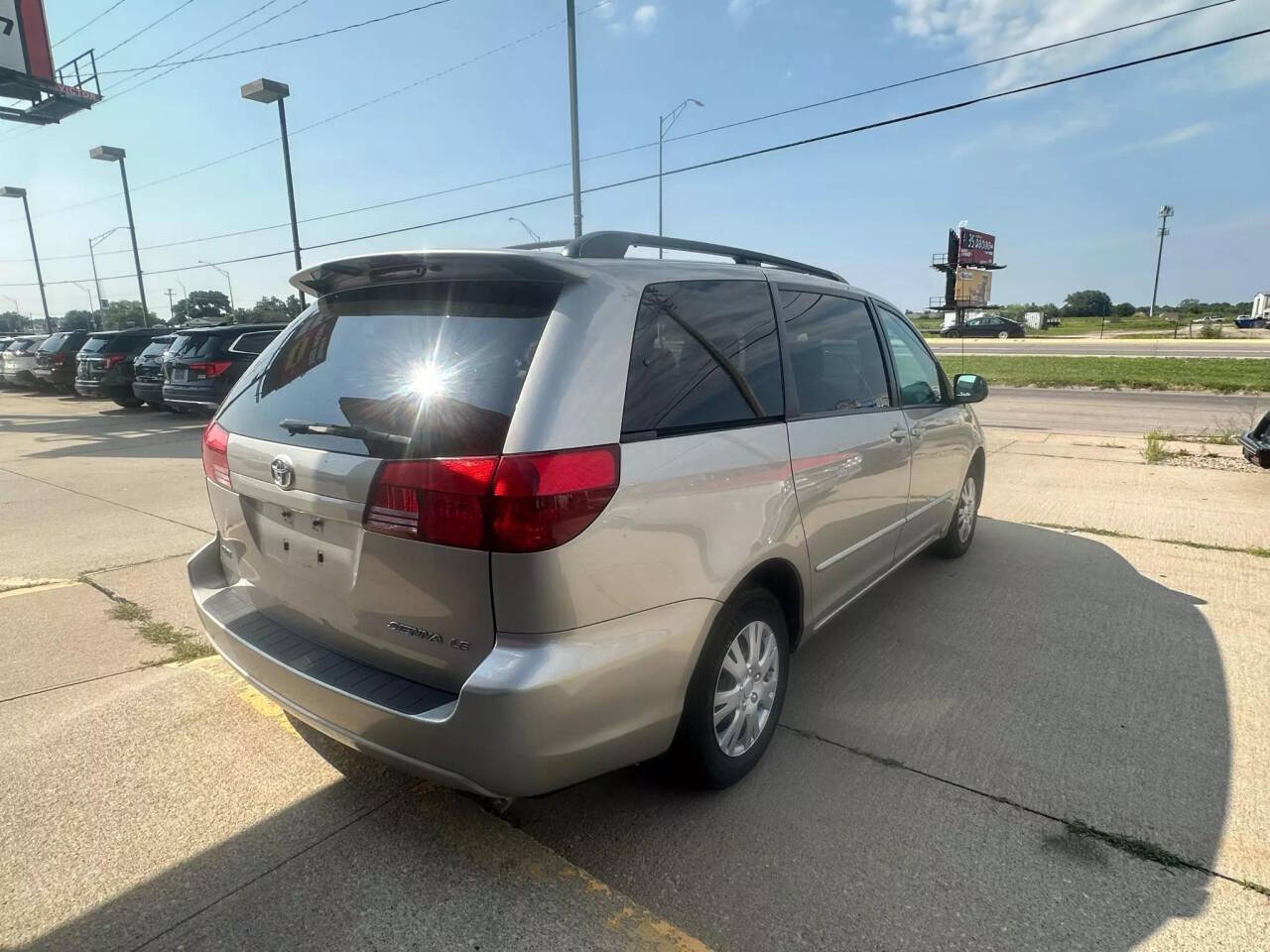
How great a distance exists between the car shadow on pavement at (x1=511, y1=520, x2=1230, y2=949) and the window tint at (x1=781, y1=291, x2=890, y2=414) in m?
1.30

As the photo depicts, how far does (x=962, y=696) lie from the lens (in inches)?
130

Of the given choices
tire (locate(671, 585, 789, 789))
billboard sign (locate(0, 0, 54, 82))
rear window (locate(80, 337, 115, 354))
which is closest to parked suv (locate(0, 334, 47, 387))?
rear window (locate(80, 337, 115, 354))

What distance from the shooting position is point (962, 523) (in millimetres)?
5152

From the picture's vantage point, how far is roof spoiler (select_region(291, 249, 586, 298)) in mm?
2145

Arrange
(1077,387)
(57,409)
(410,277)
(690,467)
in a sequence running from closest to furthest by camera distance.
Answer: (690,467)
(410,277)
(57,409)
(1077,387)

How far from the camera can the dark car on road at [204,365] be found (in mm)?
12523

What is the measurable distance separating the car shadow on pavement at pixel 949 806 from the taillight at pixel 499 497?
1.12 metres

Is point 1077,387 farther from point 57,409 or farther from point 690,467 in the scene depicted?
point 57,409

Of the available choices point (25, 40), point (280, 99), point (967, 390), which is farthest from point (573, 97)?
point (25, 40)

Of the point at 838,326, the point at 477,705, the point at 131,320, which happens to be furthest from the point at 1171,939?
the point at 131,320

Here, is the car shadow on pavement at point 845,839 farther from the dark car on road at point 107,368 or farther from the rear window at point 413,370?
the dark car on road at point 107,368

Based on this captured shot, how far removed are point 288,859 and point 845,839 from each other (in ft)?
5.70

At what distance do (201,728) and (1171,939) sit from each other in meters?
3.33

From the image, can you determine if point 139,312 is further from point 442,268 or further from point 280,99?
point 442,268
